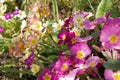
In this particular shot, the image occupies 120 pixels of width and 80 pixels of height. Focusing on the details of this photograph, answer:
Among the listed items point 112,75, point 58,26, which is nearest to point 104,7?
point 58,26

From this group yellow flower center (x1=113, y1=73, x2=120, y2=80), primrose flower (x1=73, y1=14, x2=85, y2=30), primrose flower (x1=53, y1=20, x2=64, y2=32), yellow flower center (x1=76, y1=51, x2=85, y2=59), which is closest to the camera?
yellow flower center (x1=113, y1=73, x2=120, y2=80)

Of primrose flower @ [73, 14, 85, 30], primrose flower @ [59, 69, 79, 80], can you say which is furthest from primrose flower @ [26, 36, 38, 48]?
primrose flower @ [59, 69, 79, 80]

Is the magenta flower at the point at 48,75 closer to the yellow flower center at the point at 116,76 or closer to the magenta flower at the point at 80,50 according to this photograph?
the magenta flower at the point at 80,50

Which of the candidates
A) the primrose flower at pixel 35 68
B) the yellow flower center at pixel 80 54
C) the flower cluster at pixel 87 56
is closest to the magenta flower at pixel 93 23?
the flower cluster at pixel 87 56

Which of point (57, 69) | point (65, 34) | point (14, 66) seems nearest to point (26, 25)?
point (14, 66)

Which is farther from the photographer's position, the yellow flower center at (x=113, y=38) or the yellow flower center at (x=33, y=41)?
the yellow flower center at (x=33, y=41)

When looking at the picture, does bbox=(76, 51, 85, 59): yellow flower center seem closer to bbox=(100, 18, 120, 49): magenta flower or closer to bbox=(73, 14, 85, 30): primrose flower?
bbox=(100, 18, 120, 49): magenta flower

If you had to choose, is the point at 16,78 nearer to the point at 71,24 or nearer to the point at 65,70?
the point at 71,24
